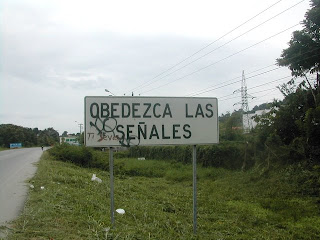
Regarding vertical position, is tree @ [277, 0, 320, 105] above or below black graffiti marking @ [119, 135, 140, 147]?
above

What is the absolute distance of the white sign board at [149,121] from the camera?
461 cm

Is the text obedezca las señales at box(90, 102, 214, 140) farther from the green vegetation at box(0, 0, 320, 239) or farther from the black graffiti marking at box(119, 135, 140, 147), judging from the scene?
the green vegetation at box(0, 0, 320, 239)

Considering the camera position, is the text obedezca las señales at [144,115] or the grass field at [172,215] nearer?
the text obedezca las señales at [144,115]

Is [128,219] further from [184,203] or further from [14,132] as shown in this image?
[14,132]

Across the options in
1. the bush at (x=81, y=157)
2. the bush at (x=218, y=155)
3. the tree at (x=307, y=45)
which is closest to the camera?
the tree at (x=307, y=45)

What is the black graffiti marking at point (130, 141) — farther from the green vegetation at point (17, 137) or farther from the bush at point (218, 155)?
the green vegetation at point (17, 137)

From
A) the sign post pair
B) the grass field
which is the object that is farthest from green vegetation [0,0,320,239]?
the sign post pair

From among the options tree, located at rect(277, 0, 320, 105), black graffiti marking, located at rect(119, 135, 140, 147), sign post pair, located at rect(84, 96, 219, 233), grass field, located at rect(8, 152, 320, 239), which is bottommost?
grass field, located at rect(8, 152, 320, 239)

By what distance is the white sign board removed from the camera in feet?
15.1

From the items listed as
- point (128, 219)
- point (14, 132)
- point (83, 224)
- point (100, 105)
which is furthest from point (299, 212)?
point (14, 132)

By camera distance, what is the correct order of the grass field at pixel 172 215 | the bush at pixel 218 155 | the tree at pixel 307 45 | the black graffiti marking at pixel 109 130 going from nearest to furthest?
1. the black graffiti marking at pixel 109 130
2. the grass field at pixel 172 215
3. the tree at pixel 307 45
4. the bush at pixel 218 155

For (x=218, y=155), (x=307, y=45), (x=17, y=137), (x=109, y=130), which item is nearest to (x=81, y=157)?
(x=218, y=155)

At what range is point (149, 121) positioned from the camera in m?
4.81

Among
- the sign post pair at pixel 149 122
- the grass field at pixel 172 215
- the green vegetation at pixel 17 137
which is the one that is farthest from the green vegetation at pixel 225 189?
the green vegetation at pixel 17 137
